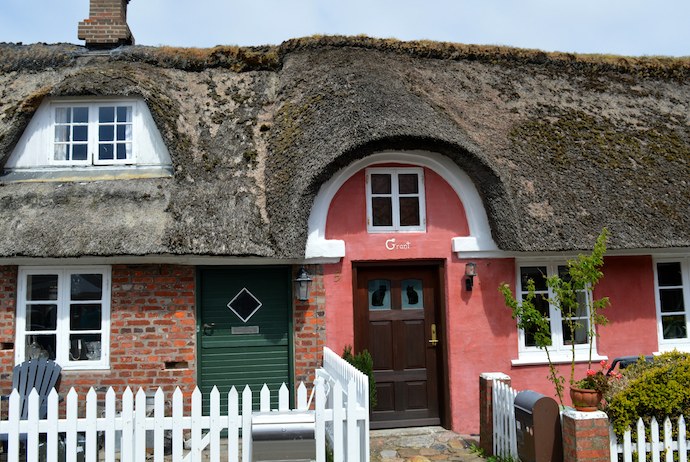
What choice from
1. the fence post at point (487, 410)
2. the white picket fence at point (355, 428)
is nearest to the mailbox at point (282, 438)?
the white picket fence at point (355, 428)

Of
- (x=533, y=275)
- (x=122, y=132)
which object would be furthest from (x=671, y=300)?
A: (x=122, y=132)

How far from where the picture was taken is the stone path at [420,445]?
690 centimetres

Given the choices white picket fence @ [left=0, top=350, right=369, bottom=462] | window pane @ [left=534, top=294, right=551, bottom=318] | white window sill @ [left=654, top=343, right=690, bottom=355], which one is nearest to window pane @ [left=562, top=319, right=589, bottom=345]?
window pane @ [left=534, top=294, right=551, bottom=318]

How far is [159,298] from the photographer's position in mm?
7852

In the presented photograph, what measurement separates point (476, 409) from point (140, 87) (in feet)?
21.6

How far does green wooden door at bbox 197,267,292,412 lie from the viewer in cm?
804

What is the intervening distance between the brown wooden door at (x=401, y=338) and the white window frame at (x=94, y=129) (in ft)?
12.4

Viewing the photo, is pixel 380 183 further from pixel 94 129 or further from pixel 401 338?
pixel 94 129

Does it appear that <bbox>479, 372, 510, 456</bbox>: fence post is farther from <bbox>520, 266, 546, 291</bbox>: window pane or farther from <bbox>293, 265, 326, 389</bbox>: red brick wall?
<bbox>293, 265, 326, 389</bbox>: red brick wall

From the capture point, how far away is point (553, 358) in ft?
28.1

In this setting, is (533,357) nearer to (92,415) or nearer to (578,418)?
(578,418)

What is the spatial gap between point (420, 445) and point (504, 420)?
4.53 feet

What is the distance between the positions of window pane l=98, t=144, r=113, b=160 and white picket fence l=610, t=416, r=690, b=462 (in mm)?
7326

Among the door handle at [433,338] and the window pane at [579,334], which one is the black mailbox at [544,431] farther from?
the window pane at [579,334]
